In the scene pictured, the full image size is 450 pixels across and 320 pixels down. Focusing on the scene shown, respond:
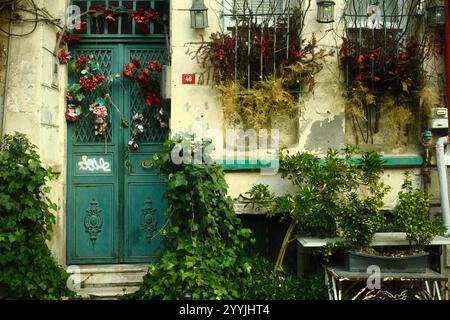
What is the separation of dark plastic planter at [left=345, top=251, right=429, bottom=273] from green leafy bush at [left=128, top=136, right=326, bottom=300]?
811mm

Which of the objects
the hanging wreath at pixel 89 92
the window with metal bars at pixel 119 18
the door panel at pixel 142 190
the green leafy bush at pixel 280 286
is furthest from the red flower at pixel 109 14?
the green leafy bush at pixel 280 286

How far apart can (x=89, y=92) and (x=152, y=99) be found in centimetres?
82

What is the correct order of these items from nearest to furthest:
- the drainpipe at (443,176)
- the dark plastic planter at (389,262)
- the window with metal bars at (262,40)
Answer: the dark plastic planter at (389,262) < the drainpipe at (443,176) < the window with metal bars at (262,40)

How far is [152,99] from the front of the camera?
6555mm

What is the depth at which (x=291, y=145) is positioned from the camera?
6.37 metres

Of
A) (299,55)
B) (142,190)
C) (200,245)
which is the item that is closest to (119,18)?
(142,190)

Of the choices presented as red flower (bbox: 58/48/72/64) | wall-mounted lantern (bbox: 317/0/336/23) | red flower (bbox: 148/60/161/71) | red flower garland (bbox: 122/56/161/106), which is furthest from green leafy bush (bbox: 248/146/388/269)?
red flower (bbox: 58/48/72/64)

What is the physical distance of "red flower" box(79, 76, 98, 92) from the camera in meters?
6.50

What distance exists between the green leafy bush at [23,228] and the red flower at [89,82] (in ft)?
4.04

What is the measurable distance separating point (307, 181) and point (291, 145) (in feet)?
2.22

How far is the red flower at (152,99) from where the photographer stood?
6539 mm

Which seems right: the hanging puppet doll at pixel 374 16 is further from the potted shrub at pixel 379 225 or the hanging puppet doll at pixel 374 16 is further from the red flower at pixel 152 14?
the red flower at pixel 152 14

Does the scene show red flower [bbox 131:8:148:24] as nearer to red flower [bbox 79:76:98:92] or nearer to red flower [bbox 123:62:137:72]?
red flower [bbox 123:62:137:72]
